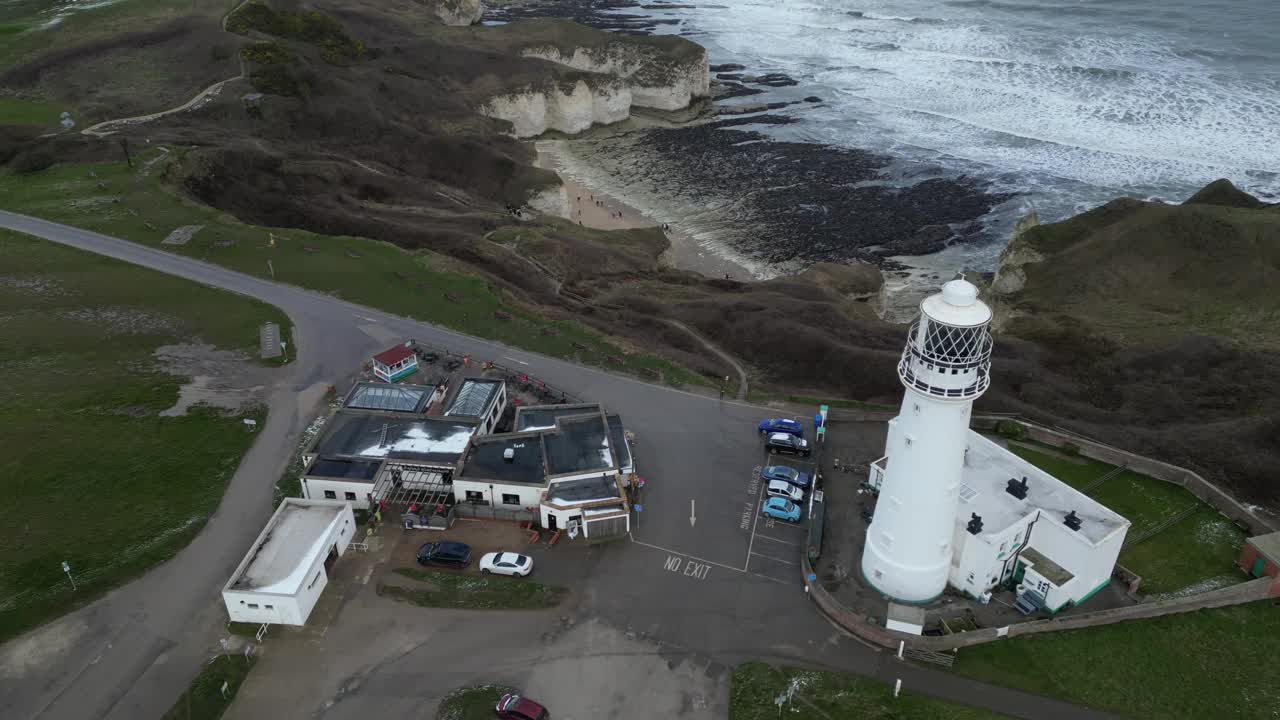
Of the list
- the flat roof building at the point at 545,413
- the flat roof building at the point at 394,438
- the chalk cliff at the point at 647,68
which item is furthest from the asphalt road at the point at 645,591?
the chalk cliff at the point at 647,68

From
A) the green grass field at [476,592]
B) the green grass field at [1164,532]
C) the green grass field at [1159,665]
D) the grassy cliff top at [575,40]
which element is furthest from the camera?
the grassy cliff top at [575,40]

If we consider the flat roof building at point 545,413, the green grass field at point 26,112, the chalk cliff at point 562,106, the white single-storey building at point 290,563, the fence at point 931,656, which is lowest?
the fence at point 931,656

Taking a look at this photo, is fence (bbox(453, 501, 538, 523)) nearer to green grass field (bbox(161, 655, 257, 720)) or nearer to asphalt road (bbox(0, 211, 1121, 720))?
asphalt road (bbox(0, 211, 1121, 720))

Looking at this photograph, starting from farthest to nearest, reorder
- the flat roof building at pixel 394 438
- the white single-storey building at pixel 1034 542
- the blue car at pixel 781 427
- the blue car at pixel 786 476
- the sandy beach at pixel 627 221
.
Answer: the sandy beach at pixel 627 221 → the blue car at pixel 781 427 → the blue car at pixel 786 476 → the flat roof building at pixel 394 438 → the white single-storey building at pixel 1034 542

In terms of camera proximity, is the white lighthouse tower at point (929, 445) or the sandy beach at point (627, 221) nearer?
the white lighthouse tower at point (929, 445)

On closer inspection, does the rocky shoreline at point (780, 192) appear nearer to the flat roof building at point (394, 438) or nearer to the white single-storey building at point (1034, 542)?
the flat roof building at point (394, 438)

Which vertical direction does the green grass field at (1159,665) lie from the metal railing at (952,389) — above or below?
below
